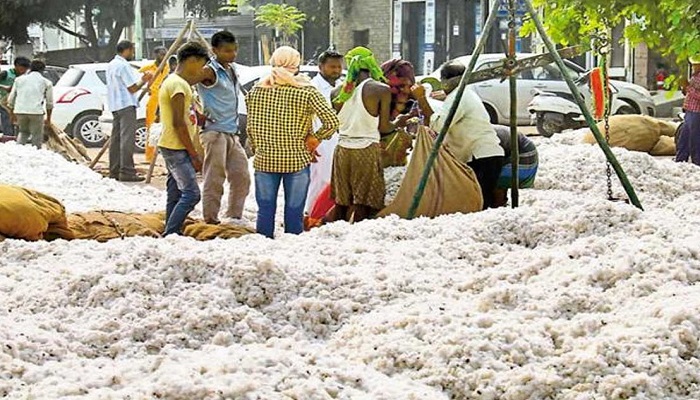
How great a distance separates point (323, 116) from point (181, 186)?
113 cm

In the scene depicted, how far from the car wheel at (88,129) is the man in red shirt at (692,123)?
35.5 feet

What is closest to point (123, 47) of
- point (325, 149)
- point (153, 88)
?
point (153, 88)

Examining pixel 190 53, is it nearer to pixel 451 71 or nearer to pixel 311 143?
pixel 311 143

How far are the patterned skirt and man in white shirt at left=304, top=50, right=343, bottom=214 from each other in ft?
3.70

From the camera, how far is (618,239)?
5.63 meters

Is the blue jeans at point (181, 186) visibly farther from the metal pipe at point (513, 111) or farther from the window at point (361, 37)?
the window at point (361, 37)

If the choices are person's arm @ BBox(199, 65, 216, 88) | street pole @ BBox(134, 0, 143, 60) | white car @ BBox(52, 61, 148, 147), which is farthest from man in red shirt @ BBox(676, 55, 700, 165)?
street pole @ BBox(134, 0, 143, 60)

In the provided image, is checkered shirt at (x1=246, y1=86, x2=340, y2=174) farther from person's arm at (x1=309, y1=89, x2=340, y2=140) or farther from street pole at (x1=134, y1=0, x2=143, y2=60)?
street pole at (x1=134, y1=0, x2=143, y2=60)

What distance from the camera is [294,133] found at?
8.18 metres

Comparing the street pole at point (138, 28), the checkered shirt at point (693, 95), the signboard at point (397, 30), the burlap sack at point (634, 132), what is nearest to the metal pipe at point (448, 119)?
the checkered shirt at point (693, 95)

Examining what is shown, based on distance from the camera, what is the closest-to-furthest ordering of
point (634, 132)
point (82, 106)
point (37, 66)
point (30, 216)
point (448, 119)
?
1. point (30, 216)
2. point (448, 119)
3. point (634, 132)
4. point (37, 66)
5. point (82, 106)

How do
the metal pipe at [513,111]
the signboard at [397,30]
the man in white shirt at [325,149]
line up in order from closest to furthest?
the metal pipe at [513,111] < the man in white shirt at [325,149] < the signboard at [397,30]

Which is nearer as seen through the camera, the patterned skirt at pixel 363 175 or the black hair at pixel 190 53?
the black hair at pixel 190 53

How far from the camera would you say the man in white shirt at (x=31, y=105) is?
14938mm
